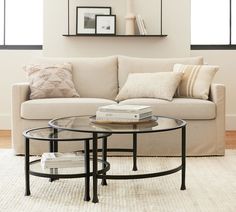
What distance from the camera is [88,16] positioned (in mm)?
5922

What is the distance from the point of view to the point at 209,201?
3.10 meters

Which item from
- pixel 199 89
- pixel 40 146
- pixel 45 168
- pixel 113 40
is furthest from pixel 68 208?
pixel 113 40

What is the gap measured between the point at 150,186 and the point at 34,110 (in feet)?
4.70

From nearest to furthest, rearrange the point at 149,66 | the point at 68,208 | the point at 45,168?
the point at 68,208 < the point at 45,168 < the point at 149,66

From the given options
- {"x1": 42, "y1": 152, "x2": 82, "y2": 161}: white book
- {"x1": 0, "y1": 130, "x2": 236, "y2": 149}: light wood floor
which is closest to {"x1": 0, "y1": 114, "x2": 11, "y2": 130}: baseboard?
{"x1": 0, "y1": 130, "x2": 236, "y2": 149}: light wood floor

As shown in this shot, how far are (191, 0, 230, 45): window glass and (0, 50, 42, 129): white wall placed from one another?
1840mm

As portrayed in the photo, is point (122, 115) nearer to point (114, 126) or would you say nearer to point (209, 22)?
point (114, 126)

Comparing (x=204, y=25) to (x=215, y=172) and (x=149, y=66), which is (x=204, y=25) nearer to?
(x=149, y=66)

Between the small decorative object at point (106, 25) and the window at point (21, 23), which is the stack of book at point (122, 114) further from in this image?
the window at point (21, 23)

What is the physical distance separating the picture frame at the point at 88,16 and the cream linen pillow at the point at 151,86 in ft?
4.19

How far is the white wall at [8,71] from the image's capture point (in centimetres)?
621

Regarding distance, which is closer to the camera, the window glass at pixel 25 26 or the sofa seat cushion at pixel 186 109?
the sofa seat cushion at pixel 186 109

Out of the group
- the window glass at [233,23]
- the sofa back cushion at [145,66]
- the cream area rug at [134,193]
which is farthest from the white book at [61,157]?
the window glass at [233,23]

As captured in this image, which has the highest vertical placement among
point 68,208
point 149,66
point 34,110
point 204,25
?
point 204,25
